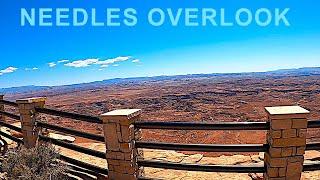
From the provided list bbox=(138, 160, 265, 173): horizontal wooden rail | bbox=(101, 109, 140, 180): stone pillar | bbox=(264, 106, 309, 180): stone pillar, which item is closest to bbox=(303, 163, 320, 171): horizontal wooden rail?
bbox=(264, 106, 309, 180): stone pillar

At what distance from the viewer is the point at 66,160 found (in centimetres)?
663

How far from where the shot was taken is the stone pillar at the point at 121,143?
17.1 ft

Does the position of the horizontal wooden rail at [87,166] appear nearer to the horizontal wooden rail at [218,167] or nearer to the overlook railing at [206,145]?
the overlook railing at [206,145]

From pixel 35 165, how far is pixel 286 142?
4.34 m

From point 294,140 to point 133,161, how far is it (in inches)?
97.7

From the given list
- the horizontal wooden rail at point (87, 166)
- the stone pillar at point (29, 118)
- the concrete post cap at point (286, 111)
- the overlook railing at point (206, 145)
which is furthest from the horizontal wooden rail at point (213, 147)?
the stone pillar at point (29, 118)

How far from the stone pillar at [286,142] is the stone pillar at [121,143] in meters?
2.10

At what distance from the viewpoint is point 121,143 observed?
5262 mm

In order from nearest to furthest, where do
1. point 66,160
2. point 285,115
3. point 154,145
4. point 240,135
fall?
point 285,115 < point 154,145 < point 66,160 < point 240,135

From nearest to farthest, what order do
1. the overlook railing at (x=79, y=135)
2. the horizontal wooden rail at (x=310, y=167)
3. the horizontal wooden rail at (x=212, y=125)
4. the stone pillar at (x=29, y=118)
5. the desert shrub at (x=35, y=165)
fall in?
the horizontal wooden rail at (x=212, y=125)
the horizontal wooden rail at (x=310, y=167)
the desert shrub at (x=35, y=165)
the overlook railing at (x=79, y=135)
the stone pillar at (x=29, y=118)

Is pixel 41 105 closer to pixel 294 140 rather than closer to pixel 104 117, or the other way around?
pixel 104 117

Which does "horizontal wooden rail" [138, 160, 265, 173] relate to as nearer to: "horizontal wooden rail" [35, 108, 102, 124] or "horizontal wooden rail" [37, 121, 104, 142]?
"horizontal wooden rail" [37, 121, 104, 142]

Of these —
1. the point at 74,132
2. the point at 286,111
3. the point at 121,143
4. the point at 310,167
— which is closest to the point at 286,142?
the point at 286,111

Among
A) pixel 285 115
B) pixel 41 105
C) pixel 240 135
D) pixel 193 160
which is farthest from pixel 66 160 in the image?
pixel 240 135
